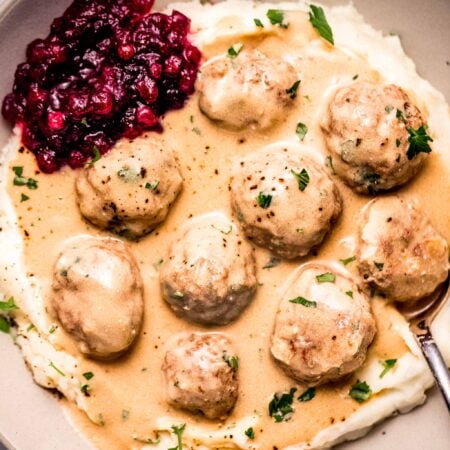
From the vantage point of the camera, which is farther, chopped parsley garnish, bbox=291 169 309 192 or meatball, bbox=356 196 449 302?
meatball, bbox=356 196 449 302

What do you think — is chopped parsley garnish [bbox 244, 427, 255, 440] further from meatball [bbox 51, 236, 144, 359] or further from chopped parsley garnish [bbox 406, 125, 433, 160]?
chopped parsley garnish [bbox 406, 125, 433, 160]

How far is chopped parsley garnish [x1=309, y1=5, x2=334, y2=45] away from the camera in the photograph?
591 centimetres

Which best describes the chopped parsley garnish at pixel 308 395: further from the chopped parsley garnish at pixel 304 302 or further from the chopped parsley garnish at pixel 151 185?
the chopped parsley garnish at pixel 151 185

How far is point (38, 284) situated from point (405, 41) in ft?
10.7

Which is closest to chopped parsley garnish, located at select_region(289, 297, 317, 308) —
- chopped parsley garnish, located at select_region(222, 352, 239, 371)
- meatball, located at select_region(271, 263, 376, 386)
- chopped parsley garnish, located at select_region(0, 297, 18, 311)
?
meatball, located at select_region(271, 263, 376, 386)

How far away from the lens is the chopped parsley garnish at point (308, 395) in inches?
228

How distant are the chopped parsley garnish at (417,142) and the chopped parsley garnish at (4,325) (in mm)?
3122

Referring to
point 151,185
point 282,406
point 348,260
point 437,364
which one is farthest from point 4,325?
point 437,364

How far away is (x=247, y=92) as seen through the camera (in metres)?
5.60

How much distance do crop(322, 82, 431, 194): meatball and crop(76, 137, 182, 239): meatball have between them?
3.84 feet

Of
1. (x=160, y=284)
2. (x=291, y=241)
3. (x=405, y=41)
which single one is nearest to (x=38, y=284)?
(x=160, y=284)

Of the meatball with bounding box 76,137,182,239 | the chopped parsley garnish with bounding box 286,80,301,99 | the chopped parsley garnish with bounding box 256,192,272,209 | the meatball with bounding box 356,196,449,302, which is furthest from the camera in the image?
the chopped parsley garnish with bounding box 286,80,301,99

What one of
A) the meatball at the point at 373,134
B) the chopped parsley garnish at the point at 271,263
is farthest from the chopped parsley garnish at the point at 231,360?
the meatball at the point at 373,134

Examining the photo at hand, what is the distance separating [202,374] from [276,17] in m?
2.63
